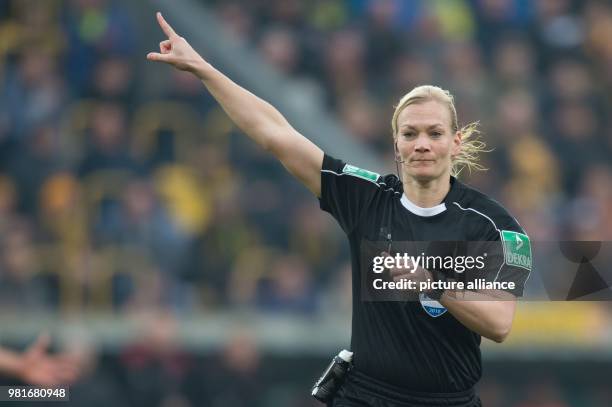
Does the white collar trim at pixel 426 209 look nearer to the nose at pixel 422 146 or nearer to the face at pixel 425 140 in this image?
the face at pixel 425 140

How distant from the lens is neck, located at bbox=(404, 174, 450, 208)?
518cm

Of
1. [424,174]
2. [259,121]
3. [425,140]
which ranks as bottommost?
[424,174]

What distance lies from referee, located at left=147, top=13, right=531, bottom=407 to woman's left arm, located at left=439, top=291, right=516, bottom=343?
0.03 m

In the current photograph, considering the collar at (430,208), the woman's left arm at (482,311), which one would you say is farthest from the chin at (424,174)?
the woman's left arm at (482,311)

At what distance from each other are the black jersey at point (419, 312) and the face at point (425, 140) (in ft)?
0.57

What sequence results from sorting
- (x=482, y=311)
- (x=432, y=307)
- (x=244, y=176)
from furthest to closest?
(x=244, y=176) < (x=432, y=307) < (x=482, y=311)


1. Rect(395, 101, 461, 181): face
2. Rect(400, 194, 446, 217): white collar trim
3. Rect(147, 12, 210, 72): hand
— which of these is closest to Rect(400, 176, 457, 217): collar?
Rect(400, 194, 446, 217): white collar trim

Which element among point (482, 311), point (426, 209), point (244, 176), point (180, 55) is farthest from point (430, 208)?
point (244, 176)

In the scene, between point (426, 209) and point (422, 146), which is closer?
point (422, 146)

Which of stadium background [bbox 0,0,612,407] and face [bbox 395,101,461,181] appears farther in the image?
stadium background [bbox 0,0,612,407]

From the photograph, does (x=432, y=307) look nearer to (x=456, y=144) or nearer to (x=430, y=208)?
(x=430, y=208)

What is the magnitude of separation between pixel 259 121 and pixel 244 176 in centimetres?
613

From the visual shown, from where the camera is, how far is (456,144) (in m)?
5.22

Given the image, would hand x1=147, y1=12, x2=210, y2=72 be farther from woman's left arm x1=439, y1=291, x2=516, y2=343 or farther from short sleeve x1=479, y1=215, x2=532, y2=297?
woman's left arm x1=439, y1=291, x2=516, y2=343
